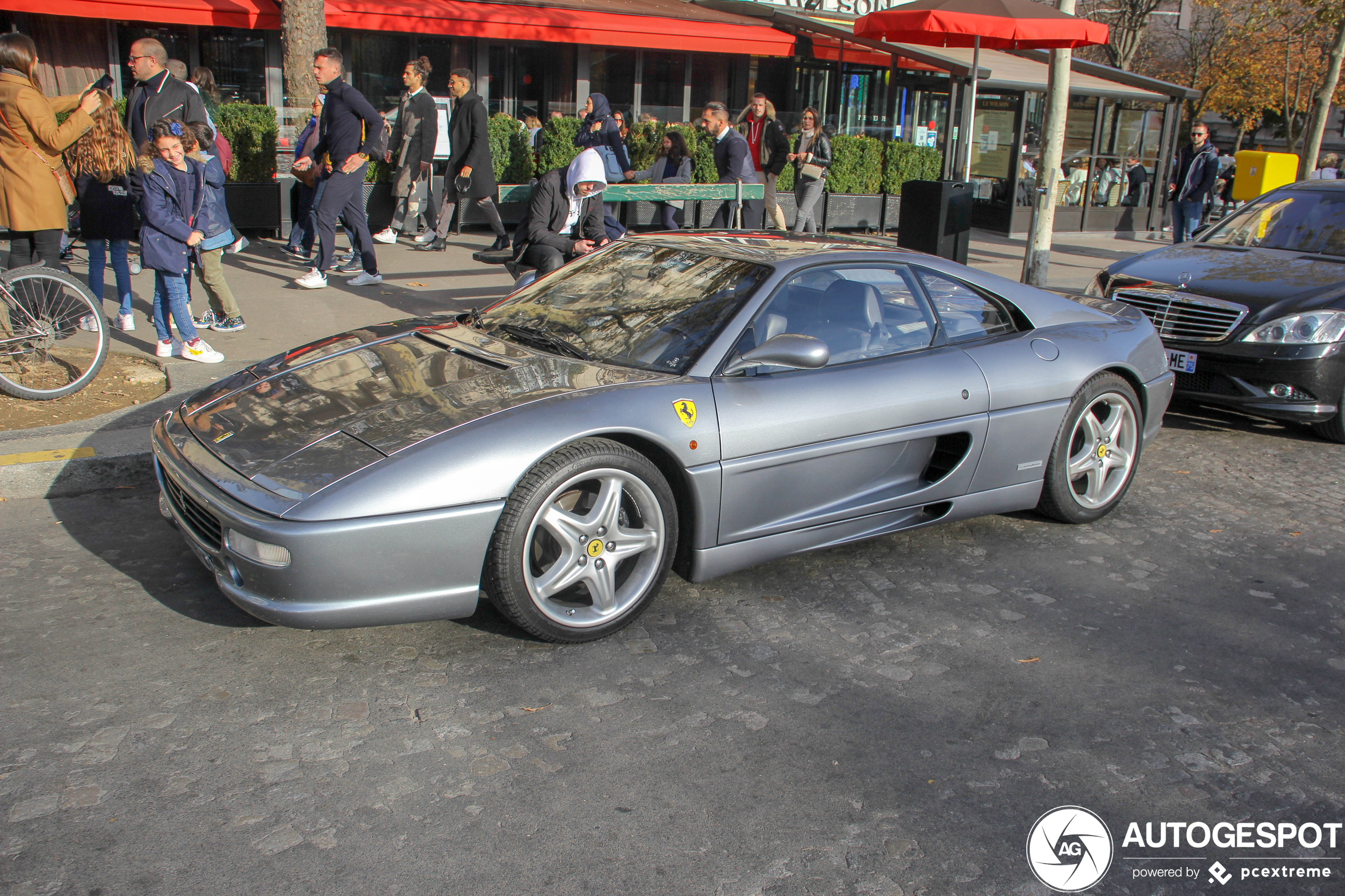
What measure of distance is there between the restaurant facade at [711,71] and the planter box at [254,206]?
11.7 ft

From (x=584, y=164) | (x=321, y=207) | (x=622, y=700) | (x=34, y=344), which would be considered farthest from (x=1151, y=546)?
(x=321, y=207)

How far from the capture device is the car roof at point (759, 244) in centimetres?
445

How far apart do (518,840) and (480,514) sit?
103 centimetres

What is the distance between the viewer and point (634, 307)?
172 inches

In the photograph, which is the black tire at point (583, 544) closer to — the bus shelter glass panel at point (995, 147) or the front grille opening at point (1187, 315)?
the front grille opening at point (1187, 315)

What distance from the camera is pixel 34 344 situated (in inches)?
238

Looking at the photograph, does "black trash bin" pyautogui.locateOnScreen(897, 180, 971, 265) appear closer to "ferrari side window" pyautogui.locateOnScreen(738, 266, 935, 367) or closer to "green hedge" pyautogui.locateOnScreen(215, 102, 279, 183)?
"ferrari side window" pyautogui.locateOnScreen(738, 266, 935, 367)

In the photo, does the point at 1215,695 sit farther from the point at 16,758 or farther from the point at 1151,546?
the point at 16,758

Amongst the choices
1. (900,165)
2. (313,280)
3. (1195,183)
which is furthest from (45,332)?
(1195,183)

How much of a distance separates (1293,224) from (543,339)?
6.24 metres

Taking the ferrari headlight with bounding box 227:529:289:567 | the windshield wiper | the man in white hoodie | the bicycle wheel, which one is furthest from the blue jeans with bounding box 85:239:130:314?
the ferrari headlight with bounding box 227:529:289:567

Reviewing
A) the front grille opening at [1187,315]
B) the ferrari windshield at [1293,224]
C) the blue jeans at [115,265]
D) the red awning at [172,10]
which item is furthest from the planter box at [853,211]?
the blue jeans at [115,265]

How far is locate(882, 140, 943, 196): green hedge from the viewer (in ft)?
53.2

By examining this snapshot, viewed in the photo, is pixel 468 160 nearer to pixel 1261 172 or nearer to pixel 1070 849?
pixel 1070 849
